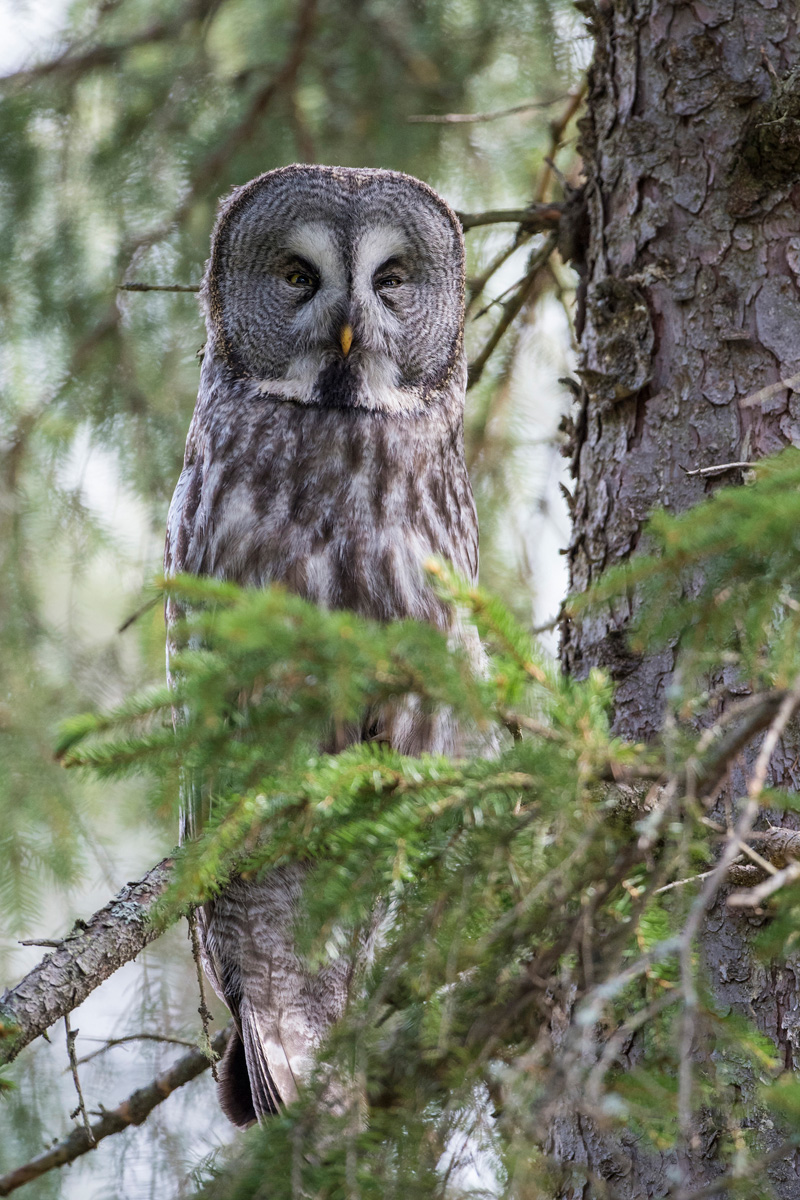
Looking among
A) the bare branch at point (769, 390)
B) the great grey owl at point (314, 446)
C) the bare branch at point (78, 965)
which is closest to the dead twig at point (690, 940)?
the bare branch at point (769, 390)

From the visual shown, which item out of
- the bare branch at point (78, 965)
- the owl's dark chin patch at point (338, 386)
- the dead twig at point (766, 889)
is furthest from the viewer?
the owl's dark chin patch at point (338, 386)

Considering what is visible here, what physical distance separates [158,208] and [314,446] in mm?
1220

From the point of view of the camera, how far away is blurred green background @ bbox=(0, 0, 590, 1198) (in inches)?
123

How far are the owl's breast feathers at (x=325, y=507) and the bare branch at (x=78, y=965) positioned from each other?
778mm

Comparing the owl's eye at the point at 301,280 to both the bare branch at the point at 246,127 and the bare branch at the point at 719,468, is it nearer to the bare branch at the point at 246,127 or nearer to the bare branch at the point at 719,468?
the bare branch at the point at 246,127

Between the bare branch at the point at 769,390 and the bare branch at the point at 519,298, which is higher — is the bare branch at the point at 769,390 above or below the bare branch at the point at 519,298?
below

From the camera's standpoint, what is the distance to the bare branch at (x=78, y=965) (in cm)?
139

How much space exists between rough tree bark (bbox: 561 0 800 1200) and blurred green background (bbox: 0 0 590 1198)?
2.41ft

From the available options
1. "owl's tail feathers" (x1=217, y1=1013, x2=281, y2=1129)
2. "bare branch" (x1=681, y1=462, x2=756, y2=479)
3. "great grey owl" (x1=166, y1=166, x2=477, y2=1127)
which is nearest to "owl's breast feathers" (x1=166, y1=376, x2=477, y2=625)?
"great grey owl" (x1=166, y1=166, x2=477, y2=1127)

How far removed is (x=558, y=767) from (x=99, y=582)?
11.8 feet

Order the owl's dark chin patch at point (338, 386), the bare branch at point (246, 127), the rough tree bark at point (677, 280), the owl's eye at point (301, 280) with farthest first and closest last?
1. the bare branch at point (246, 127)
2. the owl's eye at point (301, 280)
3. the owl's dark chin patch at point (338, 386)
4. the rough tree bark at point (677, 280)

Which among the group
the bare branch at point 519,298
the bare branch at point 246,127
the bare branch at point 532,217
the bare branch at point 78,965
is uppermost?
the bare branch at point 246,127

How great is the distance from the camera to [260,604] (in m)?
0.94

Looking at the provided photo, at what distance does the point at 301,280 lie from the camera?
260cm
